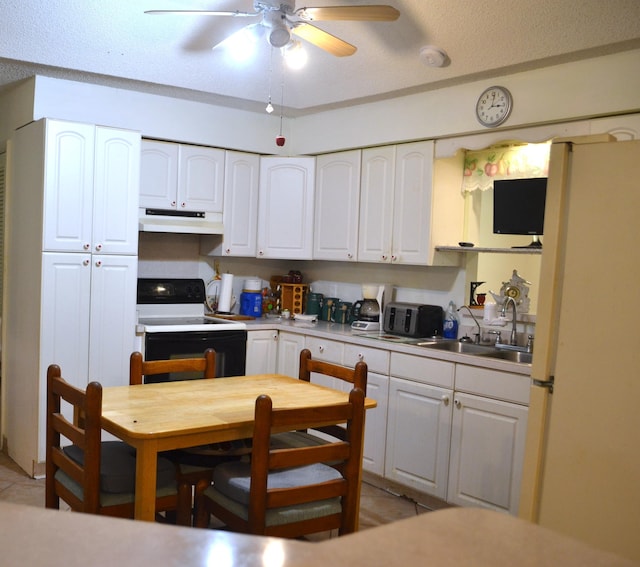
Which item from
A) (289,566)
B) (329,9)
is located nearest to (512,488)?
(329,9)

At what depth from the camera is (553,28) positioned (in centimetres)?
303

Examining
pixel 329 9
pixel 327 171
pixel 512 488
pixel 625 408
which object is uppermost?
pixel 329 9

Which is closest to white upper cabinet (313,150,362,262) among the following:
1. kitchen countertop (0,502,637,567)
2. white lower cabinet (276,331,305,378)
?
white lower cabinet (276,331,305,378)

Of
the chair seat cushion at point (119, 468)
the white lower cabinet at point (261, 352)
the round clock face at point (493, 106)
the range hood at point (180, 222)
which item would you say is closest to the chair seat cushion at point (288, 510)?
the chair seat cushion at point (119, 468)

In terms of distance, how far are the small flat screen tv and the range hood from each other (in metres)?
1.99

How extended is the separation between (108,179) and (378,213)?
1.75 metres

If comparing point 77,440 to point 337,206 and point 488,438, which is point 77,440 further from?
point 337,206

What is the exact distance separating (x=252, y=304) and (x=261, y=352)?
586 millimetres

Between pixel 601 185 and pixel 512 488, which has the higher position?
pixel 601 185

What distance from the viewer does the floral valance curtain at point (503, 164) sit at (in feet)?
13.0

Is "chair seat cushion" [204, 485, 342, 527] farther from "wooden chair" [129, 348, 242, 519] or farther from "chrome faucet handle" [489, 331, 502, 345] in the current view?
"chrome faucet handle" [489, 331, 502, 345]

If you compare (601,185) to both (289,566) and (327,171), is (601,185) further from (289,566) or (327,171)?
→ (327,171)

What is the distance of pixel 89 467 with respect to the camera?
228cm

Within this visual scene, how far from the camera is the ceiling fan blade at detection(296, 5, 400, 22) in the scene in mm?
2553
